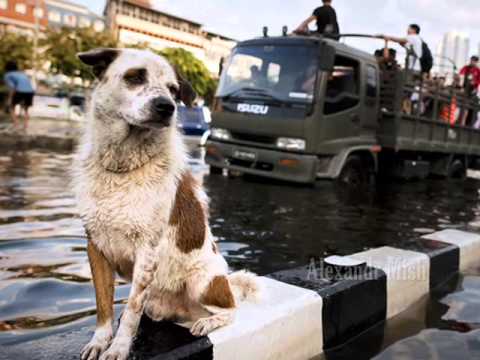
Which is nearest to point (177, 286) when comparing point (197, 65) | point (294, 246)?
point (294, 246)

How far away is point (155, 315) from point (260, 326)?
529mm

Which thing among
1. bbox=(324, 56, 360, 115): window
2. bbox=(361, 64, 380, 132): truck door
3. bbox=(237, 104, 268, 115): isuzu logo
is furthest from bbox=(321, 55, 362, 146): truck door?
bbox=(237, 104, 268, 115): isuzu logo

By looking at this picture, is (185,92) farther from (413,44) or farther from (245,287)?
(413,44)

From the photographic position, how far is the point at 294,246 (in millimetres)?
5820

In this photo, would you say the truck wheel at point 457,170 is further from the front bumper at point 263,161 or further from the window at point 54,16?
the window at point 54,16

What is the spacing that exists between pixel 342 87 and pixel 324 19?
69.5 inches

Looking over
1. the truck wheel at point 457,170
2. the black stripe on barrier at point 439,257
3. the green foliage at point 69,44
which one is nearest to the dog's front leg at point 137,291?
the black stripe on barrier at point 439,257

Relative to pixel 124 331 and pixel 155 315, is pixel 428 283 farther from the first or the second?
pixel 124 331

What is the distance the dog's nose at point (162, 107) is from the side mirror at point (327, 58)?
7.32 metres

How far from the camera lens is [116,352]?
7.39ft

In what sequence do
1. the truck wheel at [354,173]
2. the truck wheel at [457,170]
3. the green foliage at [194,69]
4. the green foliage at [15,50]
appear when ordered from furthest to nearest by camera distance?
1. the green foliage at [194,69]
2. the green foliage at [15,50]
3. the truck wheel at [457,170]
4. the truck wheel at [354,173]

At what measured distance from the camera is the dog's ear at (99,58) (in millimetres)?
2401

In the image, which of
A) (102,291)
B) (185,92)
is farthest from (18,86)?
(102,291)

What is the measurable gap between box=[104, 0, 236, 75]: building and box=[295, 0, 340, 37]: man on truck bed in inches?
2991
